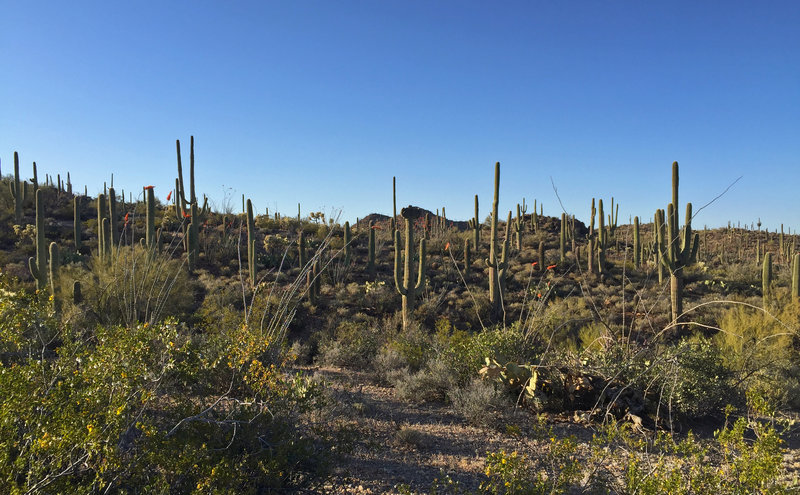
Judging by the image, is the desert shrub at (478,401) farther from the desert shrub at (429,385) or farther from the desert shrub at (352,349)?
the desert shrub at (352,349)

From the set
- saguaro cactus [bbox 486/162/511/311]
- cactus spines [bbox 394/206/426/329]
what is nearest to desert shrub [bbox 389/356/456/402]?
cactus spines [bbox 394/206/426/329]

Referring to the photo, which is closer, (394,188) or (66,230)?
(66,230)

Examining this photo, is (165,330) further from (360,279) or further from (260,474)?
(360,279)

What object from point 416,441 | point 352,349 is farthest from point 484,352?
point 352,349

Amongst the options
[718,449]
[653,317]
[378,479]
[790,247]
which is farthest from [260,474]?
[790,247]

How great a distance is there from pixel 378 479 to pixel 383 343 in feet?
21.4

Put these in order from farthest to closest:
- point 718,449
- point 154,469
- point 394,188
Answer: point 394,188 < point 718,449 < point 154,469

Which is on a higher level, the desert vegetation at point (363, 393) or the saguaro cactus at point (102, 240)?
the saguaro cactus at point (102, 240)

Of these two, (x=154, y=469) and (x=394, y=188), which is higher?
(x=394, y=188)

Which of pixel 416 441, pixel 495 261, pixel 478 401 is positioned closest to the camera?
pixel 416 441

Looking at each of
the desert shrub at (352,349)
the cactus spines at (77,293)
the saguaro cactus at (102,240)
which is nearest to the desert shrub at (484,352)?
the desert shrub at (352,349)

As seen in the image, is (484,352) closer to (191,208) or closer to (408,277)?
(408,277)

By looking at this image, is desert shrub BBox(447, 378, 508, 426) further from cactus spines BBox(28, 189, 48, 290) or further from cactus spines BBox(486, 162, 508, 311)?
cactus spines BBox(28, 189, 48, 290)

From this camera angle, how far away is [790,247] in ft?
92.9
